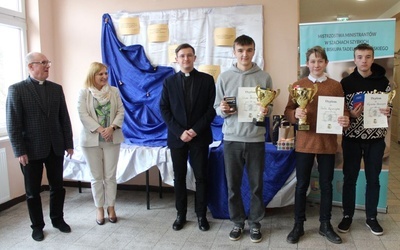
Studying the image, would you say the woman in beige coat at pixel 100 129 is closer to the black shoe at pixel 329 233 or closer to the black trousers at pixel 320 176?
the black trousers at pixel 320 176

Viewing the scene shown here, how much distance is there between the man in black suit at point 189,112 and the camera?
263 cm

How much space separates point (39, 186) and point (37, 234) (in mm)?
389

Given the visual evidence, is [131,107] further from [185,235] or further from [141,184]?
[185,235]

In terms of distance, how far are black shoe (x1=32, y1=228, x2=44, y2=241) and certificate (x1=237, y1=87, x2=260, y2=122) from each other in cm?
189

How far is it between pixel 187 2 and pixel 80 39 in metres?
1.38

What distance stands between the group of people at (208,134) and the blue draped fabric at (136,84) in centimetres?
77

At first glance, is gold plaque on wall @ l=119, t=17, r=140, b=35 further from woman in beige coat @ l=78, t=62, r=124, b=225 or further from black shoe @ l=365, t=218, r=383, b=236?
black shoe @ l=365, t=218, r=383, b=236

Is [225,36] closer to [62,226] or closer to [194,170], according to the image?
[194,170]

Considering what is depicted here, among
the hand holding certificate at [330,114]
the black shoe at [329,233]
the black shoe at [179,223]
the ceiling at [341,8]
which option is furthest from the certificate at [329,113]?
the ceiling at [341,8]

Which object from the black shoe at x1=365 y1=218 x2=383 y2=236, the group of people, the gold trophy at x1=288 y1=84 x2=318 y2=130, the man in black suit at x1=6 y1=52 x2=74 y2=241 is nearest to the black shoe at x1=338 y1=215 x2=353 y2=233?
the group of people

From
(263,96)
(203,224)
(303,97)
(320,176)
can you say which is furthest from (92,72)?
(320,176)

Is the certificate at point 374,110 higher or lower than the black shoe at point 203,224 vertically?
higher

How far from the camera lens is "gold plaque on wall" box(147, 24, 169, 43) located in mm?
3643

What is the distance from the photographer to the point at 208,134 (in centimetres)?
273
